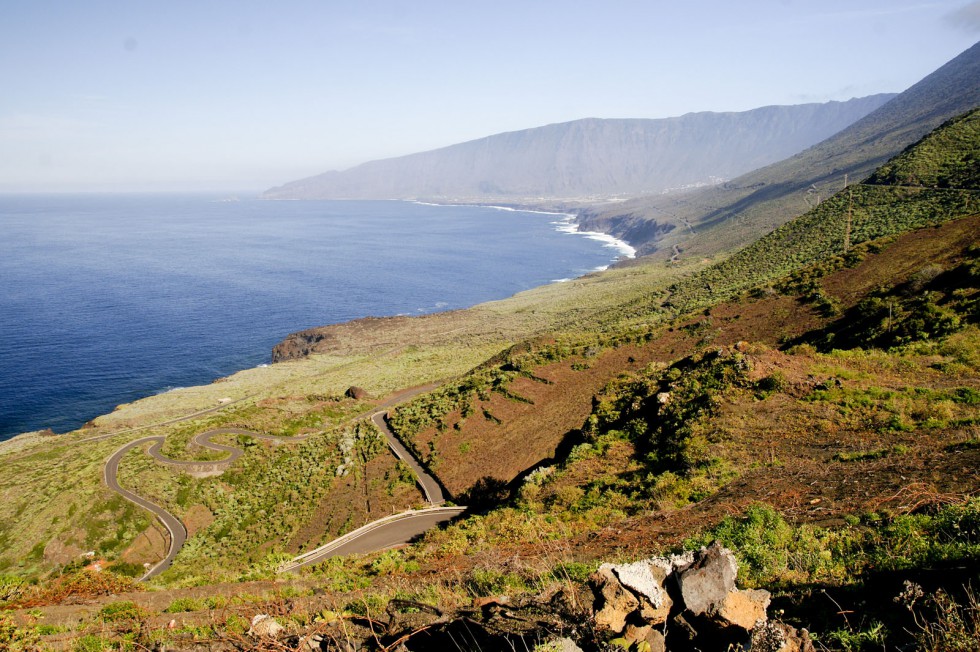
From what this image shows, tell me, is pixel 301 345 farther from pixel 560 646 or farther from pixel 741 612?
pixel 741 612

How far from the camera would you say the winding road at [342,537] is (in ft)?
61.9

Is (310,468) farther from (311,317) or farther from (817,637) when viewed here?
(311,317)

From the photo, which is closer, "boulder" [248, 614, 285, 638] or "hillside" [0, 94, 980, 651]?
"boulder" [248, 614, 285, 638]

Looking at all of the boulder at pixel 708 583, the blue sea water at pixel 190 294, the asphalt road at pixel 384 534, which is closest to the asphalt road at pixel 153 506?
the asphalt road at pixel 384 534

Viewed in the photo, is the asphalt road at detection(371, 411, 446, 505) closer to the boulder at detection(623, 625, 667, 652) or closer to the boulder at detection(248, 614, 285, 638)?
the boulder at detection(248, 614, 285, 638)

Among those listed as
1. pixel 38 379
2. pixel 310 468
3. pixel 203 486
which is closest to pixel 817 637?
pixel 310 468

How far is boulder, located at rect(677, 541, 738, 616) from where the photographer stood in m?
5.38

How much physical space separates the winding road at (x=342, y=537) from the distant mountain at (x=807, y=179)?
84229mm

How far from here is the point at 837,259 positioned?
32875 millimetres

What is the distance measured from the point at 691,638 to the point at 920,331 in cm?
2018

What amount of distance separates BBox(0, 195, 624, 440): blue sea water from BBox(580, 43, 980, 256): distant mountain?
23.7m

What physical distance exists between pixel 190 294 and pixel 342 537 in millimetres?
96763

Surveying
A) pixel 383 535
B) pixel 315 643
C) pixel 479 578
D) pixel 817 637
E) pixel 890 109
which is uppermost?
pixel 890 109

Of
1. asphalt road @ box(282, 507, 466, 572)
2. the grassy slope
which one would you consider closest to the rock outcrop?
the grassy slope
